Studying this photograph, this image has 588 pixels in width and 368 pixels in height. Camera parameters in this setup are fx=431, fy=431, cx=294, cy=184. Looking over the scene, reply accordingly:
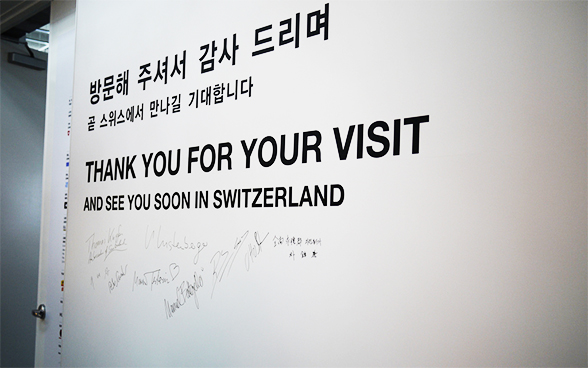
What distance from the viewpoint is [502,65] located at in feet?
3.01

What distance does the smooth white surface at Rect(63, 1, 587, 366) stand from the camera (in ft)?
2.81
